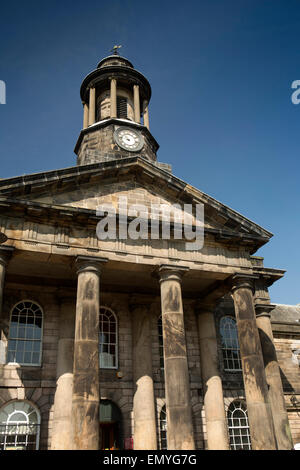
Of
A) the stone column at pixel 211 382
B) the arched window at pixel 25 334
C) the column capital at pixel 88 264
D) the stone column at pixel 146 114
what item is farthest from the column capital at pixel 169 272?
the stone column at pixel 146 114

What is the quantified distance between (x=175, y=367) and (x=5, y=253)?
6.62 m

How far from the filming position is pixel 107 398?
1669 cm

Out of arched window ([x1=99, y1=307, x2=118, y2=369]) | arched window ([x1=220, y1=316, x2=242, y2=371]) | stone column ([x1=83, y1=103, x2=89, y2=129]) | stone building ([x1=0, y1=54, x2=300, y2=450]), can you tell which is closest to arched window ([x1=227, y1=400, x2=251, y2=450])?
stone building ([x1=0, y1=54, x2=300, y2=450])

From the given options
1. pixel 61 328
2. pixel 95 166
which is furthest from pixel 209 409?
pixel 95 166

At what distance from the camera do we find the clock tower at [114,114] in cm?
2202

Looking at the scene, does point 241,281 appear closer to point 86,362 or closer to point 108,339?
point 108,339

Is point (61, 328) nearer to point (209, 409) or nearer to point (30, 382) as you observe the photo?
point (30, 382)

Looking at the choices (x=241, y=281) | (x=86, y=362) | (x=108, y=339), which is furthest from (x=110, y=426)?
(x=241, y=281)

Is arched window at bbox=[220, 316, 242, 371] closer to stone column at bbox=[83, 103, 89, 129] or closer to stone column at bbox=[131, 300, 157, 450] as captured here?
stone column at bbox=[131, 300, 157, 450]

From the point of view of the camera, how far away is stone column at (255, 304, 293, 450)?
1630cm

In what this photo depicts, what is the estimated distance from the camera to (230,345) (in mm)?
20281

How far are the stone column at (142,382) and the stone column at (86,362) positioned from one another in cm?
452

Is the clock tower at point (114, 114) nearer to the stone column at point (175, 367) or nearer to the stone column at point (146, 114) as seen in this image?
the stone column at point (146, 114)

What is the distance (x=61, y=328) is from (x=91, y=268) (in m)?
3.95
